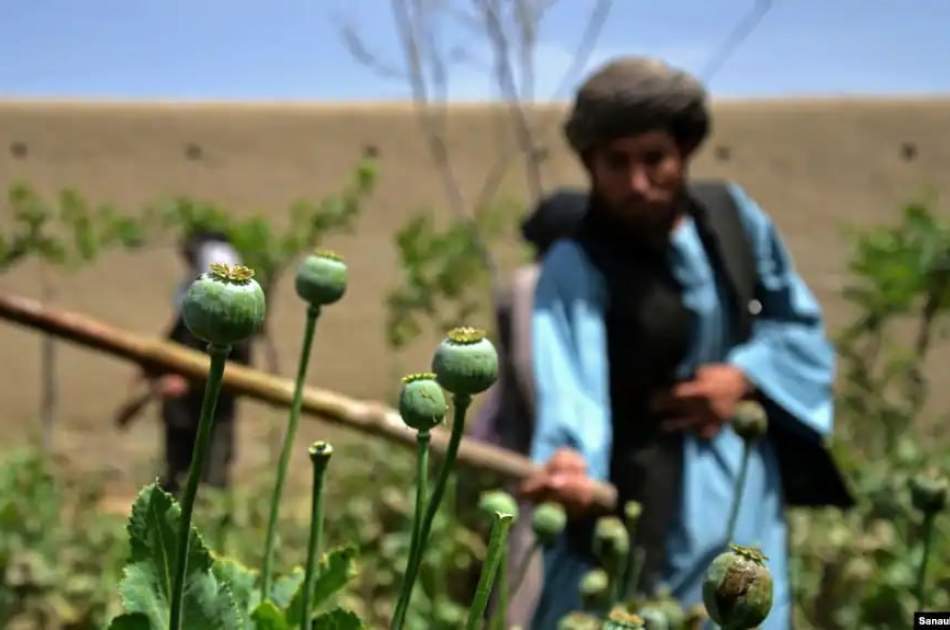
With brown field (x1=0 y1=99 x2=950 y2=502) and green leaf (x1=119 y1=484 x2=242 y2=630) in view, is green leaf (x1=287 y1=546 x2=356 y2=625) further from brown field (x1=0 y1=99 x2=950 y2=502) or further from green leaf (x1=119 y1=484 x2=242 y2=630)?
brown field (x1=0 y1=99 x2=950 y2=502)

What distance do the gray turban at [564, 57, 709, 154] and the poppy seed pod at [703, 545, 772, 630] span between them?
1221 millimetres

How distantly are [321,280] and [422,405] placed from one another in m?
0.16

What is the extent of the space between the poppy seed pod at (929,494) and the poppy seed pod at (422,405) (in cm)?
37

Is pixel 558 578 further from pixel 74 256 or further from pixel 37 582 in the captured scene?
pixel 74 256

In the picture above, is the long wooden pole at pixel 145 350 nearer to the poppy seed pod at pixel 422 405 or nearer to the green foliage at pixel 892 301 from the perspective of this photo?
the poppy seed pod at pixel 422 405

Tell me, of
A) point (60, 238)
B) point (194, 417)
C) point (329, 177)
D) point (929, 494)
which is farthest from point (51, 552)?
point (329, 177)

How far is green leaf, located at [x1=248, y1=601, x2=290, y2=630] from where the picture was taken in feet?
1.44

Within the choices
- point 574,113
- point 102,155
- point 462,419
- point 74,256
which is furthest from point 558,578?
point 102,155

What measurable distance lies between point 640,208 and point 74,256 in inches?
190

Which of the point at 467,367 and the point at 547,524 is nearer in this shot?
the point at 467,367

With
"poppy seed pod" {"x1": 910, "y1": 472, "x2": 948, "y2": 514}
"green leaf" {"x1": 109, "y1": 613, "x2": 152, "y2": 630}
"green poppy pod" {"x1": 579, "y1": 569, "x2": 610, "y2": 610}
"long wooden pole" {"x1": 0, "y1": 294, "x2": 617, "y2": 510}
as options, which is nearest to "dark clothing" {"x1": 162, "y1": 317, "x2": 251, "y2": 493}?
"long wooden pole" {"x1": 0, "y1": 294, "x2": 617, "y2": 510}

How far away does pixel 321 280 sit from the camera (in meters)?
0.58

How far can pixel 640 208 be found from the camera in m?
1.64

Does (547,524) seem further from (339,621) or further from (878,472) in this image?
(878,472)
